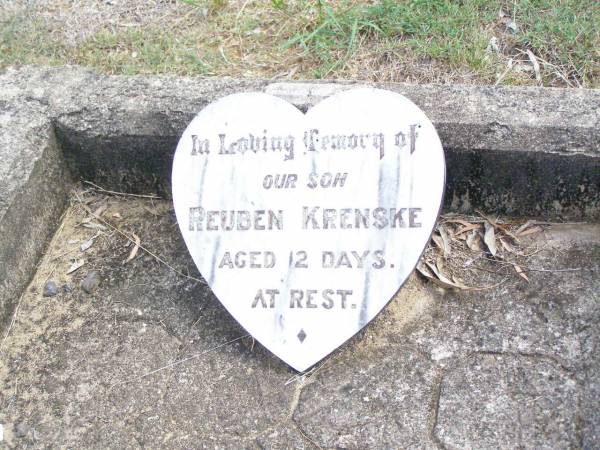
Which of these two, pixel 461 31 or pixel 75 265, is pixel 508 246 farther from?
pixel 75 265

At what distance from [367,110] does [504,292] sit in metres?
0.54

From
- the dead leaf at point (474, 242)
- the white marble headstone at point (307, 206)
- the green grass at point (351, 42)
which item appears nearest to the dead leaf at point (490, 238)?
the dead leaf at point (474, 242)

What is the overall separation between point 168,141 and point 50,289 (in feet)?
1.57

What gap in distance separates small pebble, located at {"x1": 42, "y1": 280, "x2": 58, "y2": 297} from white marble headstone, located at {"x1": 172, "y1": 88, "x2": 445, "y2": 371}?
40cm

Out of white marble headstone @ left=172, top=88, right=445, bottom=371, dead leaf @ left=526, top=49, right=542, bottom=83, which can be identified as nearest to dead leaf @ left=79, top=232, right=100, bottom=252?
white marble headstone @ left=172, top=88, right=445, bottom=371

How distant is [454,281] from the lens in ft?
6.46

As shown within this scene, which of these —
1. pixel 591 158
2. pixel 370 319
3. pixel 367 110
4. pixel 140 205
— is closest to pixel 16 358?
pixel 140 205

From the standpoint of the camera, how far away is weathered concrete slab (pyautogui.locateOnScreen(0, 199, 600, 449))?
5.61 ft

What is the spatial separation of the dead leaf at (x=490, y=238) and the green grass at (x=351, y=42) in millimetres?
506

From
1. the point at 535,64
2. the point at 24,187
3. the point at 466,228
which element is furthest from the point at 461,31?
the point at 24,187

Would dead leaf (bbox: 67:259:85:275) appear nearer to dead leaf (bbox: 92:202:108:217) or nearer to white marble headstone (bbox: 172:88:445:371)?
dead leaf (bbox: 92:202:108:217)

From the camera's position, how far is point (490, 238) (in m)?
2.04

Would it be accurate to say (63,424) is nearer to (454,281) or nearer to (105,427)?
(105,427)

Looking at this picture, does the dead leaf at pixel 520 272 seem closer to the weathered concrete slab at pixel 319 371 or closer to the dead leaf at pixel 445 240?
the weathered concrete slab at pixel 319 371
